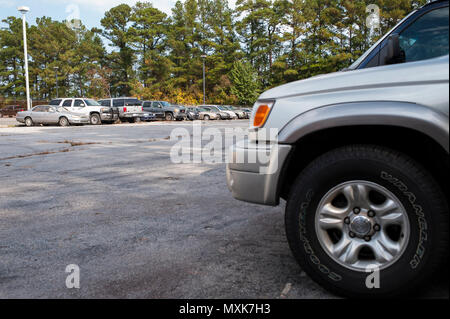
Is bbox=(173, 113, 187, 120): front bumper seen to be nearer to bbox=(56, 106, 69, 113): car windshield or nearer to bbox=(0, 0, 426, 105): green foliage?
bbox=(56, 106, 69, 113): car windshield

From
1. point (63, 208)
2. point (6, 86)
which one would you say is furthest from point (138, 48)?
point (63, 208)

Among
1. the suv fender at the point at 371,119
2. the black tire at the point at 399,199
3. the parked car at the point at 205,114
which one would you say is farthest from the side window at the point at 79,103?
the black tire at the point at 399,199

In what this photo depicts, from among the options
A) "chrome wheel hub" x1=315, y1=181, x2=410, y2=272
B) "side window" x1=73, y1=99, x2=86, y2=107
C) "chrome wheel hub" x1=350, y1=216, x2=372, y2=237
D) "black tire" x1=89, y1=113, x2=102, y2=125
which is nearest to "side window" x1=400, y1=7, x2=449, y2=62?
"chrome wheel hub" x1=315, y1=181, x2=410, y2=272

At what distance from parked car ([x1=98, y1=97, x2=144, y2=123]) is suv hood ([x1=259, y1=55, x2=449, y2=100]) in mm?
26363

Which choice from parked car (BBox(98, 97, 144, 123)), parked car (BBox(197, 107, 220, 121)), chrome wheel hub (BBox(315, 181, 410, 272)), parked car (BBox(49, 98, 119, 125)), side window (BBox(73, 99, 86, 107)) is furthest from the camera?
parked car (BBox(197, 107, 220, 121))

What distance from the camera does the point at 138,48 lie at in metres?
67.1

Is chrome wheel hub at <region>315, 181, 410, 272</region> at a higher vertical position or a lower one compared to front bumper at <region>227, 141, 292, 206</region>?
lower

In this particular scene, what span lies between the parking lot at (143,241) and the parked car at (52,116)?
726 inches

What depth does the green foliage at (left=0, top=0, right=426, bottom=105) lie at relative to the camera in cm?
5934

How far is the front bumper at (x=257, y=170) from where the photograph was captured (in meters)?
2.49

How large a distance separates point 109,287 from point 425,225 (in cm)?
190

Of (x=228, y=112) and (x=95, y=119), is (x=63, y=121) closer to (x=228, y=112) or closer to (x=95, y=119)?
(x=95, y=119)

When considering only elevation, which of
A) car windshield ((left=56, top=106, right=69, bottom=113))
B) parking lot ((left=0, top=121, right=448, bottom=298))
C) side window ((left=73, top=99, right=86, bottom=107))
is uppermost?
side window ((left=73, top=99, right=86, bottom=107))

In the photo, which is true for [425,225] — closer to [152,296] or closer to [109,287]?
[152,296]
